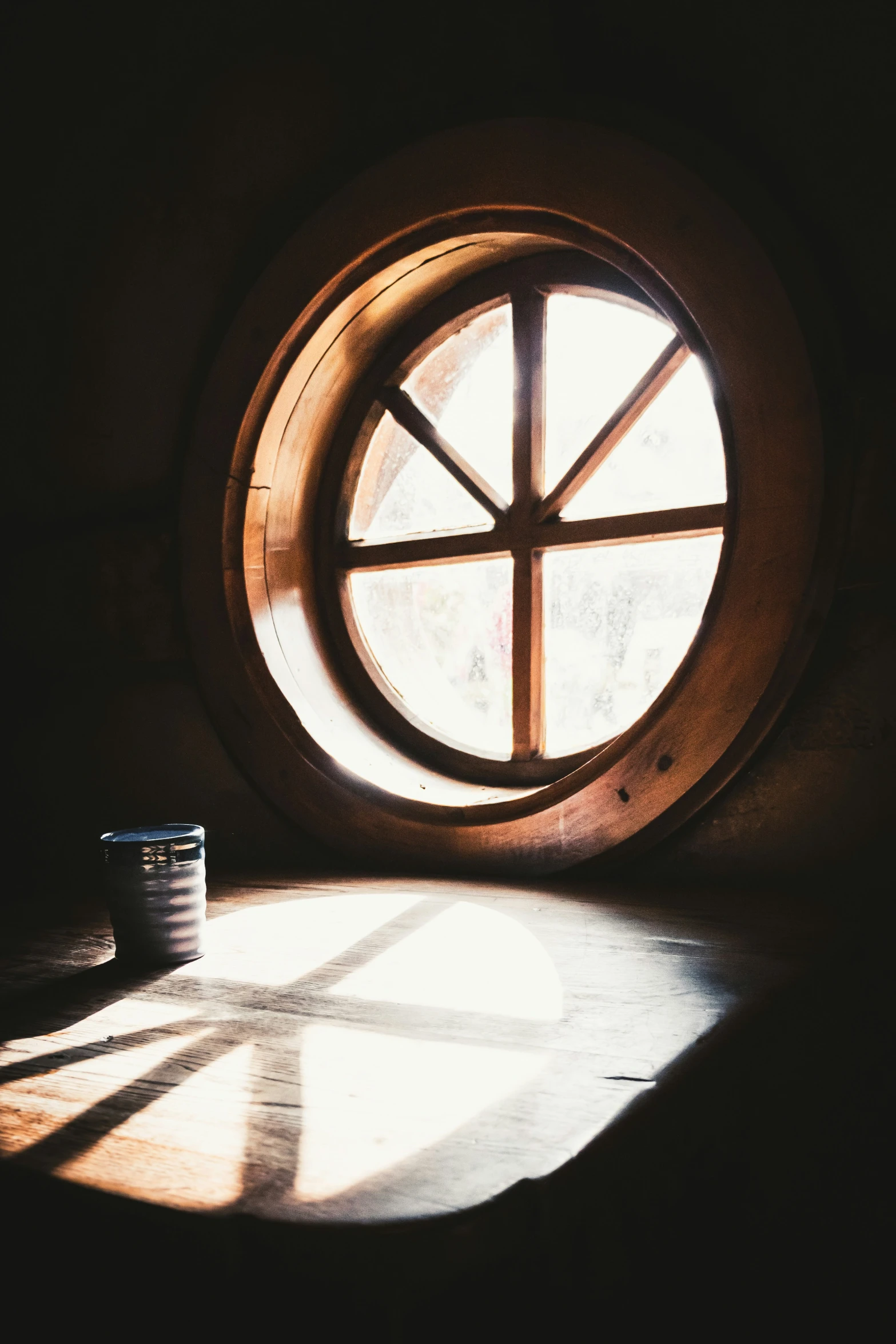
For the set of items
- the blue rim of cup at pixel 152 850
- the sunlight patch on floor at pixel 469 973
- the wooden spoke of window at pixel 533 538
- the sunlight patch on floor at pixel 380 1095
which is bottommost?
the sunlight patch on floor at pixel 469 973

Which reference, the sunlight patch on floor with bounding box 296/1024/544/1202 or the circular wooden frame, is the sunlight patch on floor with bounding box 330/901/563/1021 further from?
the circular wooden frame

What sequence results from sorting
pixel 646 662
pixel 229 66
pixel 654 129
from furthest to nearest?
pixel 229 66 < pixel 646 662 < pixel 654 129

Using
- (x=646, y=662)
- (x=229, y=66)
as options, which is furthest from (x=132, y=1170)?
(x=229, y=66)

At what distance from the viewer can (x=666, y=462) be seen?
1.68 meters

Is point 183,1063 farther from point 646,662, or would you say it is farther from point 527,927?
point 646,662

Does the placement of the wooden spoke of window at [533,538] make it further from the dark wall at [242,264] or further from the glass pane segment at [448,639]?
the dark wall at [242,264]

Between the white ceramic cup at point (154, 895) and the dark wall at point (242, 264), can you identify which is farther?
the dark wall at point (242, 264)

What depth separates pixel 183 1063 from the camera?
80 centimetres

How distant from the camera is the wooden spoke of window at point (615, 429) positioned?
1634mm

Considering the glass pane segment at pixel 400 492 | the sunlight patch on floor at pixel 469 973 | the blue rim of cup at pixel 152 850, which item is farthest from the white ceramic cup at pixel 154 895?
the glass pane segment at pixel 400 492

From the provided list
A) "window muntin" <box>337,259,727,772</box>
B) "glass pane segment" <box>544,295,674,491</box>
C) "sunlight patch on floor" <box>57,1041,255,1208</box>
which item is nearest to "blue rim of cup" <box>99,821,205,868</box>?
"sunlight patch on floor" <box>57,1041,255,1208</box>

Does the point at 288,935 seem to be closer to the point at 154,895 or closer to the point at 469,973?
the point at 154,895

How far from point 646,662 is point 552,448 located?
436 mm

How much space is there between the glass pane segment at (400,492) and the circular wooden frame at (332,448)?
92 millimetres
